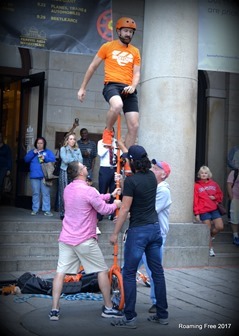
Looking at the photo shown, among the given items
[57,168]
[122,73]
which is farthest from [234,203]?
[122,73]

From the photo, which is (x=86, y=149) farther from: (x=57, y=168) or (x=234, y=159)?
(x=234, y=159)

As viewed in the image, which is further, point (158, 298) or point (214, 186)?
point (214, 186)

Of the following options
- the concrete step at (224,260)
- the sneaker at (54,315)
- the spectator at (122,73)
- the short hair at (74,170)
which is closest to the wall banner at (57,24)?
the spectator at (122,73)

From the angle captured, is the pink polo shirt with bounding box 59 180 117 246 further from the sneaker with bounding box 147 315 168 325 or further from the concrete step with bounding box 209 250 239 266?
the concrete step with bounding box 209 250 239 266

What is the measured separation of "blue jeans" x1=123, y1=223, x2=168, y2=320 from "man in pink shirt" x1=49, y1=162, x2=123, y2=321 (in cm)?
41

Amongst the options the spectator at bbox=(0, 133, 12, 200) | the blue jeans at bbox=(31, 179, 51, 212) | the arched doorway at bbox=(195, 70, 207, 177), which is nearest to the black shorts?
the blue jeans at bbox=(31, 179, 51, 212)

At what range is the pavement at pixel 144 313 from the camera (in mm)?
6148

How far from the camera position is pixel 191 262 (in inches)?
398

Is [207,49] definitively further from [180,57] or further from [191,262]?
[191,262]

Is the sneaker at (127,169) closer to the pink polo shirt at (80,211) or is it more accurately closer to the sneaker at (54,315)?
the pink polo shirt at (80,211)

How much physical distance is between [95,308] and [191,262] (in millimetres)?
3488

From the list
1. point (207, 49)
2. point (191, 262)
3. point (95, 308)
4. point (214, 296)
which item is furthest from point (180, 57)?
point (95, 308)

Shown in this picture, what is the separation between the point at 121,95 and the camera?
725cm

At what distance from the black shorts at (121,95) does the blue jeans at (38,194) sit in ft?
14.6
